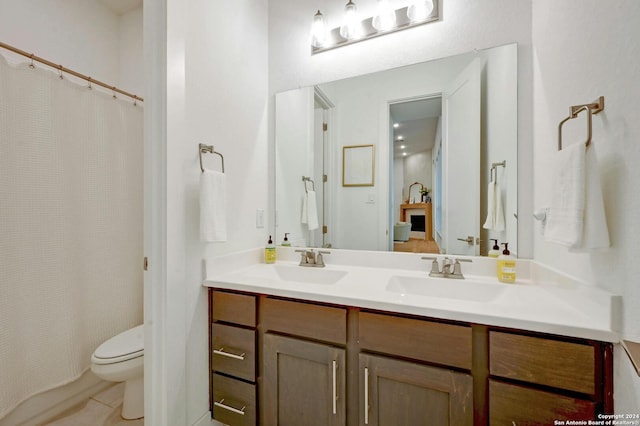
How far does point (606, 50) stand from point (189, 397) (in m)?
1.98

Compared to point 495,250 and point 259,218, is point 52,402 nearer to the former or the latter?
point 259,218

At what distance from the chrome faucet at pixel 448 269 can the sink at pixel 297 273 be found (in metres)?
0.46

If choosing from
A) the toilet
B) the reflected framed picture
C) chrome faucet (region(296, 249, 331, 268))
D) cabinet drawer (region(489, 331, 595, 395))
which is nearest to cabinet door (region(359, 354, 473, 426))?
cabinet drawer (region(489, 331, 595, 395))

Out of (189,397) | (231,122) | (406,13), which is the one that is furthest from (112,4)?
(189,397)

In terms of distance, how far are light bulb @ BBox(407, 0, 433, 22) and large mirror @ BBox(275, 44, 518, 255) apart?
258 mm

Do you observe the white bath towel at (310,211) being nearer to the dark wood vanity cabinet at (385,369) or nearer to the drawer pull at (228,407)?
the dark wood vanity cabinet at (385,369)

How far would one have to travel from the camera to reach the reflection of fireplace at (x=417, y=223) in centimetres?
147

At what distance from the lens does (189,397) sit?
1.20 m

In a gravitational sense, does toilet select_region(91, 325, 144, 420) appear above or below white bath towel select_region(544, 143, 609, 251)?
below

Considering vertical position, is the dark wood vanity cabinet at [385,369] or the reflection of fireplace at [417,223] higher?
the reflection of fireplace at [417,223]

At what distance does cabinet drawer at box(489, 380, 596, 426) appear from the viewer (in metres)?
0.73

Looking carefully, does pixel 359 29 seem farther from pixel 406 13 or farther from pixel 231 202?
pixel 231 202

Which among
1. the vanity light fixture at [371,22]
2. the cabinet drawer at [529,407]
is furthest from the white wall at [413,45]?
the cabinet drawer at [529,407]

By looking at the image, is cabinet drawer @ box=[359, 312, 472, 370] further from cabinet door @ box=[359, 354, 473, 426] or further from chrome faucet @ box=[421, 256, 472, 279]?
chrome faucet @ box=[421, 256, 472, 279]
